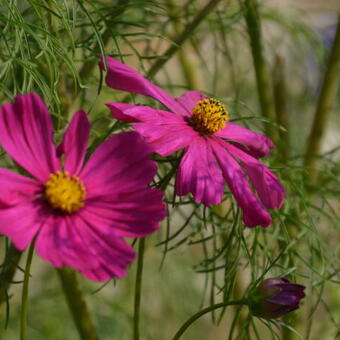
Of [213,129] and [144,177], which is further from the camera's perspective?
[213,129]

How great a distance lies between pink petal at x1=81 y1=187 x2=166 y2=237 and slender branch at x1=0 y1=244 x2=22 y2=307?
12cm

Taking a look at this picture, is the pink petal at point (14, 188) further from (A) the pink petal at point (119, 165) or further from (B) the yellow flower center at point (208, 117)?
(B) the yellow flower center at point (208, 117)

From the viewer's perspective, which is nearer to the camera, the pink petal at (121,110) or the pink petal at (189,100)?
the pink petal at (121,110)

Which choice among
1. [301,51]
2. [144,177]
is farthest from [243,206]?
[301,51]

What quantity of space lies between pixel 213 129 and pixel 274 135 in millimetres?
262

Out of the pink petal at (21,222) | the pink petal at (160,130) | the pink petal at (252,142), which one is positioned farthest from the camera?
the pink petal at (252,142)

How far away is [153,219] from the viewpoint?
1.50 ft

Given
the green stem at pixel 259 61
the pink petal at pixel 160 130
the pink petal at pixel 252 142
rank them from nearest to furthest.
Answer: the pink petal at pixel 160 130, the pink petal at pixel 252 142, the green stem at pixel 259 61

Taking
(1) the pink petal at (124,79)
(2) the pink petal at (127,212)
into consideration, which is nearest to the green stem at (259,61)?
Answer: (1) the pink petal at (124,79)

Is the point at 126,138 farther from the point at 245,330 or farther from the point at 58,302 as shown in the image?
the point at 58,302

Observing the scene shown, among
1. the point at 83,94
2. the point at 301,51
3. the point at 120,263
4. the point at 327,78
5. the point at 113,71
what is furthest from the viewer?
the point at 301,51

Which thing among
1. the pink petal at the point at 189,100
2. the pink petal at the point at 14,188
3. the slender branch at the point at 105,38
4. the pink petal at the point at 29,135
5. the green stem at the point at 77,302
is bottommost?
the green stem at the point at 77,302

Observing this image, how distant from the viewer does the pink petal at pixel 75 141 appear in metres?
0.48

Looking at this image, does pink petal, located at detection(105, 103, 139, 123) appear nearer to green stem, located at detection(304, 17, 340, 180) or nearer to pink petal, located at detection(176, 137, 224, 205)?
pink petal, located at detection(176, 137, 224, 205)
